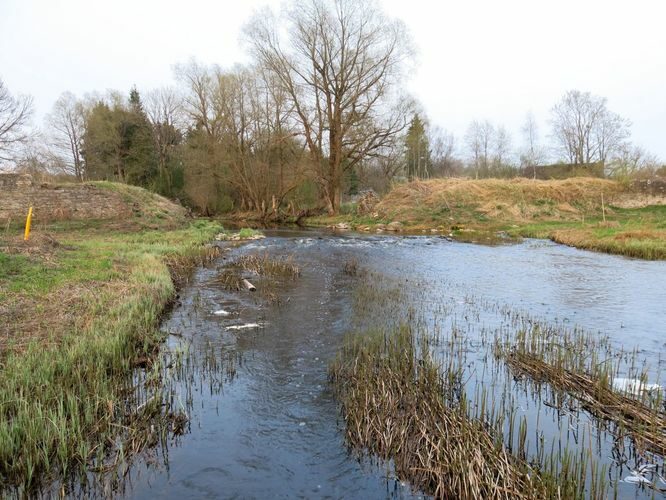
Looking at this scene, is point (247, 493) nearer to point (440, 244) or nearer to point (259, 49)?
point (440, 244)

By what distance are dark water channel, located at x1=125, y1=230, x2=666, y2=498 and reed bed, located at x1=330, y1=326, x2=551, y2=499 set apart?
236 millimetres

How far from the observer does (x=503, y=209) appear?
32312 mm

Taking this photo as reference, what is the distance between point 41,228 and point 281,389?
2047cm

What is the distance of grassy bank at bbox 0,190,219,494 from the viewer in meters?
4.11

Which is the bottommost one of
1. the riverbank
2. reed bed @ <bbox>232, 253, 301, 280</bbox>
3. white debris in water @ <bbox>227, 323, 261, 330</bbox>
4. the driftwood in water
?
white debris in water @ <bbox>227, 323, 261, 330</bbox>

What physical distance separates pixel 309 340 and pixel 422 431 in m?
3.68

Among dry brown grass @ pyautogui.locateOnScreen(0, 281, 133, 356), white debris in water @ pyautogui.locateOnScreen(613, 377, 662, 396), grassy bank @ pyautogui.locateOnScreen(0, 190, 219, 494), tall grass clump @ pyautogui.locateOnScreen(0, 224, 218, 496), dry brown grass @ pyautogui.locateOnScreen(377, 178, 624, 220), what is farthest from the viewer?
dry brown grass @ pyautogui.locateOnScreen(377, 178, 624, 220)

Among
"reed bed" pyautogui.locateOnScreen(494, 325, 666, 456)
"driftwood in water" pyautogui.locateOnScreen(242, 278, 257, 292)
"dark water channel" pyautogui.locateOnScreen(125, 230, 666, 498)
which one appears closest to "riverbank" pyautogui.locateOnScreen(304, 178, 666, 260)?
"dark water channel" pyautogui.locateOnScreen(125, 230, 666, 498)

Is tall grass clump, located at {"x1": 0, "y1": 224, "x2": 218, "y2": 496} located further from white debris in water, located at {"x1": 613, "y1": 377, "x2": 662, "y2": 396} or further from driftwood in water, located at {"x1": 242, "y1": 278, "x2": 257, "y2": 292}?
white debris in water, located at {"x1": 613, "y1": 377, "x2": 662, "y2": 396}

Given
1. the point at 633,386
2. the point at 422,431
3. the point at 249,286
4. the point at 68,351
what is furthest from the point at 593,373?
the point at 249,286

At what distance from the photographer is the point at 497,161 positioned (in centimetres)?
6162

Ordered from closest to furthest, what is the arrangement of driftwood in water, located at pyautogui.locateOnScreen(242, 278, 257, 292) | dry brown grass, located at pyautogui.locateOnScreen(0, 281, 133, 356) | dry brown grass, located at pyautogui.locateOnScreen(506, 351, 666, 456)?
dry brown grass, located at pyautogui.locateOnScreen(506, 351, 666, 456) → dry brown grass, located at pyautogui.locateOnScreen(0, 281, 133, 356) → driftwood in water, located at pyautogui.locateOnScreen(242, 278, 257, 292)

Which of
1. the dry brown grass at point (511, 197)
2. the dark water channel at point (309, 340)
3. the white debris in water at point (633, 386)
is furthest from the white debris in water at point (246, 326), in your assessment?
the dry brown grass at point (511, 197)

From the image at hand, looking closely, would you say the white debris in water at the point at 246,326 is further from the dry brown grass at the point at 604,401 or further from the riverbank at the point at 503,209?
the riverbank at the point at 503,209
